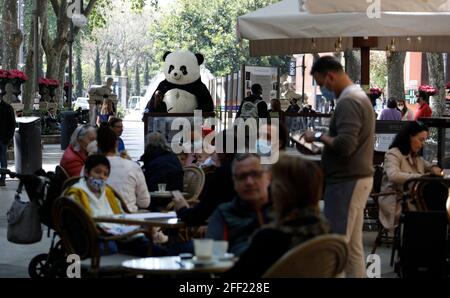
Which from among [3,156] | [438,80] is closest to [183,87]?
[3,156]

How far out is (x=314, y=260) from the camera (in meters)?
5.75

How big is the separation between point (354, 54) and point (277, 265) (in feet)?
103

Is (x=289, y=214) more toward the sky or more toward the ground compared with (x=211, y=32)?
more toward the ground

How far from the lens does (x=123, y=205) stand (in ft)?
30.7

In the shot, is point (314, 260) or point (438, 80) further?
point (438, 80)

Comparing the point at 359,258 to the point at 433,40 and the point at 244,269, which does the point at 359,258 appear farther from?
the point at 433,40

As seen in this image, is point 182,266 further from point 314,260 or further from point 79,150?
point 79,150

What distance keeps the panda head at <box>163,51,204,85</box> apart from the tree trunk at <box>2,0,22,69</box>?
19.0 metres

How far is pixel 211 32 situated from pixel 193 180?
80376mm

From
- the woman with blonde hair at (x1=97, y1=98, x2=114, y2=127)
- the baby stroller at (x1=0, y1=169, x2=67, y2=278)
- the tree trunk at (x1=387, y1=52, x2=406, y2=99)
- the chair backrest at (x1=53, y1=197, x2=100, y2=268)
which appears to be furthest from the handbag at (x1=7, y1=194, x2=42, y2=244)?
the tree trunk at (x1=387, y1=52, x2=406, y2=99)

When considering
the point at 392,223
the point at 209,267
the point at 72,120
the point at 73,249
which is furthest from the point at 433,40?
the point at 72,120

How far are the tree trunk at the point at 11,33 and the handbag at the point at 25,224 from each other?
95.0 ft

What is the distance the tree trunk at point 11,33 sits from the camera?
38.0 metres

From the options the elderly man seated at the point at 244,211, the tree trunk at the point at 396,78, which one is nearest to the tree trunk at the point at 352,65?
the tree trunk at the point at 396,78
